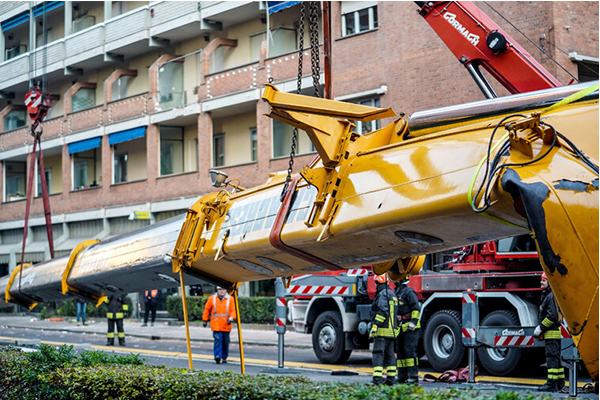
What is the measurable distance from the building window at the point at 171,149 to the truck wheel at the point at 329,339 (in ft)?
62.6

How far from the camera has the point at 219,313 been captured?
16.5m

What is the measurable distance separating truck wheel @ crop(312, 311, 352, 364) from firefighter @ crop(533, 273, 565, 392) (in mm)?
4935

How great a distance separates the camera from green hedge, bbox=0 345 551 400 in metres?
4.84

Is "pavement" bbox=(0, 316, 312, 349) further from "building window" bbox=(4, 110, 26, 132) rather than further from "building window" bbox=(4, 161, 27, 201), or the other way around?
→ "building window" bbox=(4, 110, 26, 132)

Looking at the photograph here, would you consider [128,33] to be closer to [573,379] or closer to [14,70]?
[14,70]

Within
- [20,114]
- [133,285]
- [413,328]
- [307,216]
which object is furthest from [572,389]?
[20,114]

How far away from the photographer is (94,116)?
122 feet

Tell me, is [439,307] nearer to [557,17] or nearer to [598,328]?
[557,17]

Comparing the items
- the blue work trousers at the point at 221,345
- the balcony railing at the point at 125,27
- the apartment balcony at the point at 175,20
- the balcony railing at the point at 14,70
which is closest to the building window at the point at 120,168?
the balcony railing at the point at 125,27

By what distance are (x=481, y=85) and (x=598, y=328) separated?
624 centimetres

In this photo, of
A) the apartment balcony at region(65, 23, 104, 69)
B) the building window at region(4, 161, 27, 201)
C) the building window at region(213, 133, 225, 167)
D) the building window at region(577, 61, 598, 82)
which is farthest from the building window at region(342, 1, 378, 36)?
the building window at region(4, 161, 27, 201)

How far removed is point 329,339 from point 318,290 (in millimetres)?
979

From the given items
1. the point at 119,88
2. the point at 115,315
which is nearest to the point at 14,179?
the point at 119,88

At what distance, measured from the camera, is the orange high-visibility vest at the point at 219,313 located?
16.4 m
